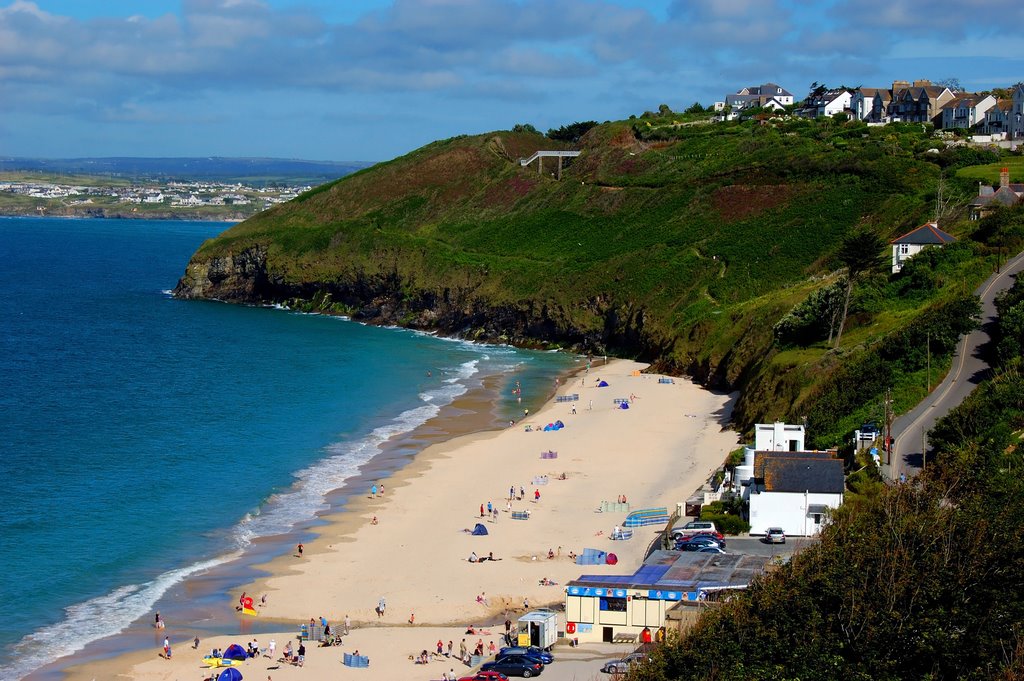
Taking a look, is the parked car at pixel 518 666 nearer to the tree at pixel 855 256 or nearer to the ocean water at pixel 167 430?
the ocean water at pixel 167 430

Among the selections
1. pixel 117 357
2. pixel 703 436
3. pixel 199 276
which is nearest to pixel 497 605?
pixel 703 436

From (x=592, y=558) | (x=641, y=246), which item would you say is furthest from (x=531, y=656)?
(x=641, y=246)

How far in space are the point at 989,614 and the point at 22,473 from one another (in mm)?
41654

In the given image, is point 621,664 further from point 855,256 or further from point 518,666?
point 855,256

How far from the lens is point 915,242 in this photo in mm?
68312

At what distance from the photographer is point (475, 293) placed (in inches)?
4210

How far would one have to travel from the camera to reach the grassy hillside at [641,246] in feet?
213

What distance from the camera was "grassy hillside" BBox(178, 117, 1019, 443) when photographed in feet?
213

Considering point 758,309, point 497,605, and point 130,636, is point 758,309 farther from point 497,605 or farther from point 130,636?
point 130,636

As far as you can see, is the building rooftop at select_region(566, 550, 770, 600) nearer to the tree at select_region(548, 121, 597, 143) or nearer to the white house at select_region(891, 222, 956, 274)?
the white house at select_region(891, 222, 956, 274)

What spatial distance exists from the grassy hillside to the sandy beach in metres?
6.24

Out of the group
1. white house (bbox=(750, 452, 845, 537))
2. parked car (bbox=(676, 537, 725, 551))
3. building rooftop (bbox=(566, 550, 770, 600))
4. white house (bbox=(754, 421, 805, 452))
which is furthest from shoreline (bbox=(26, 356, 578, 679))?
white house (bbox=(754, 421, 805, 452))

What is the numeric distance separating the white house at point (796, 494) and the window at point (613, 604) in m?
8.22

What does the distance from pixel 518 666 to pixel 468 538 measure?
14955mm
